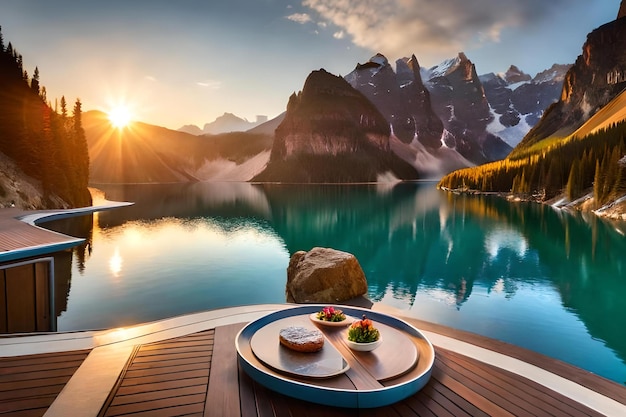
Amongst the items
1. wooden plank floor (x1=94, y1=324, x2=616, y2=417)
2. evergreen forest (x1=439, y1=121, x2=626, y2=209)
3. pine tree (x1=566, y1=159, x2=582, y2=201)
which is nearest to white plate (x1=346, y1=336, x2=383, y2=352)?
wooden plank floor (x1=94, y1=324, x2=616, y2=417)

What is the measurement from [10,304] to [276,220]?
164 feet

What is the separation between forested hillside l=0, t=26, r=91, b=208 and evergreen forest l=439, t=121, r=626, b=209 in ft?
315

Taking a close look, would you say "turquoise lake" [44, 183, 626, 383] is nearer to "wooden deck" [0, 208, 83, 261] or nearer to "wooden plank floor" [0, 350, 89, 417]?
"wooden deck" [0, 208, 83, 261]

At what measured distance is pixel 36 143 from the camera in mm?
60719

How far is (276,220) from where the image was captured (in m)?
63.7

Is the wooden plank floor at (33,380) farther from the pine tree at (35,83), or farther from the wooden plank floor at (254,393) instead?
the pine tree at (35,83)

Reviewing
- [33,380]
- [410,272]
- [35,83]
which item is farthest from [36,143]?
[33,380]

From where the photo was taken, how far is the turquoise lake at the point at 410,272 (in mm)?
20516

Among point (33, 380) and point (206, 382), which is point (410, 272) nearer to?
point (206, 382)

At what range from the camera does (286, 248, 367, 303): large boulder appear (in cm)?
1931

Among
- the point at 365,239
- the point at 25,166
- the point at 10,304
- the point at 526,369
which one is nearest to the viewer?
the point at 526,369

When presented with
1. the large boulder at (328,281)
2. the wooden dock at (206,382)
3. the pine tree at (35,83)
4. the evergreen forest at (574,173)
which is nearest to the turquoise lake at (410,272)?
the large boulder at (328,281)

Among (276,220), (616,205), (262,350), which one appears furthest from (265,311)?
(616,205)

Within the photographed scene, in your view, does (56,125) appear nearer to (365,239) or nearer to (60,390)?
(365,239)
